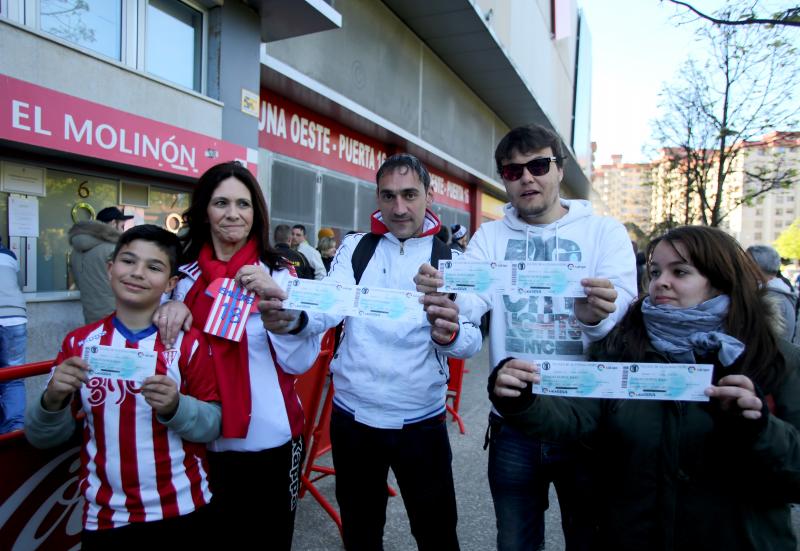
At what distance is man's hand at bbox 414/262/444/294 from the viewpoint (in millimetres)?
1740

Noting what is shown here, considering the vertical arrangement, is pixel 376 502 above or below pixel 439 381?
below

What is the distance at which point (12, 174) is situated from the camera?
4504mm

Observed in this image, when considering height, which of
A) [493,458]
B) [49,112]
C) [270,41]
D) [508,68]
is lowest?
[493,458]

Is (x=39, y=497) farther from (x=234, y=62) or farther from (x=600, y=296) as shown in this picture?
(x=234, y=62)

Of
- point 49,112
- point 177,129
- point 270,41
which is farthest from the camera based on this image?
point 270,41

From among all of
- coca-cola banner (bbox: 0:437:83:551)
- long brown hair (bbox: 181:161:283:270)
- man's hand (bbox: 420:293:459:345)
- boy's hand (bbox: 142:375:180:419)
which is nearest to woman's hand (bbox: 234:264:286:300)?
long brown hair (bbox: 181:161:283:270)

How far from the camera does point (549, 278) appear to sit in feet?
5.37

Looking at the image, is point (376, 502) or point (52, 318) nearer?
point (376, 502)

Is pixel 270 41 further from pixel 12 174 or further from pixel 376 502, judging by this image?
pixel 376 502

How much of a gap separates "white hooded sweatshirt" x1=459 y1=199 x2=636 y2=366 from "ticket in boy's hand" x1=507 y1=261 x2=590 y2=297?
151mm

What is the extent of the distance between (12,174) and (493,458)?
497cm

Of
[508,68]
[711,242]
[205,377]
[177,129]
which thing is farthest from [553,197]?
[508,68]

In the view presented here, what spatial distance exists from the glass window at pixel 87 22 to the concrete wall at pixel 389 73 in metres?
2.59

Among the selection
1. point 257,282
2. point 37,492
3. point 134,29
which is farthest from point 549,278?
point 134,29
